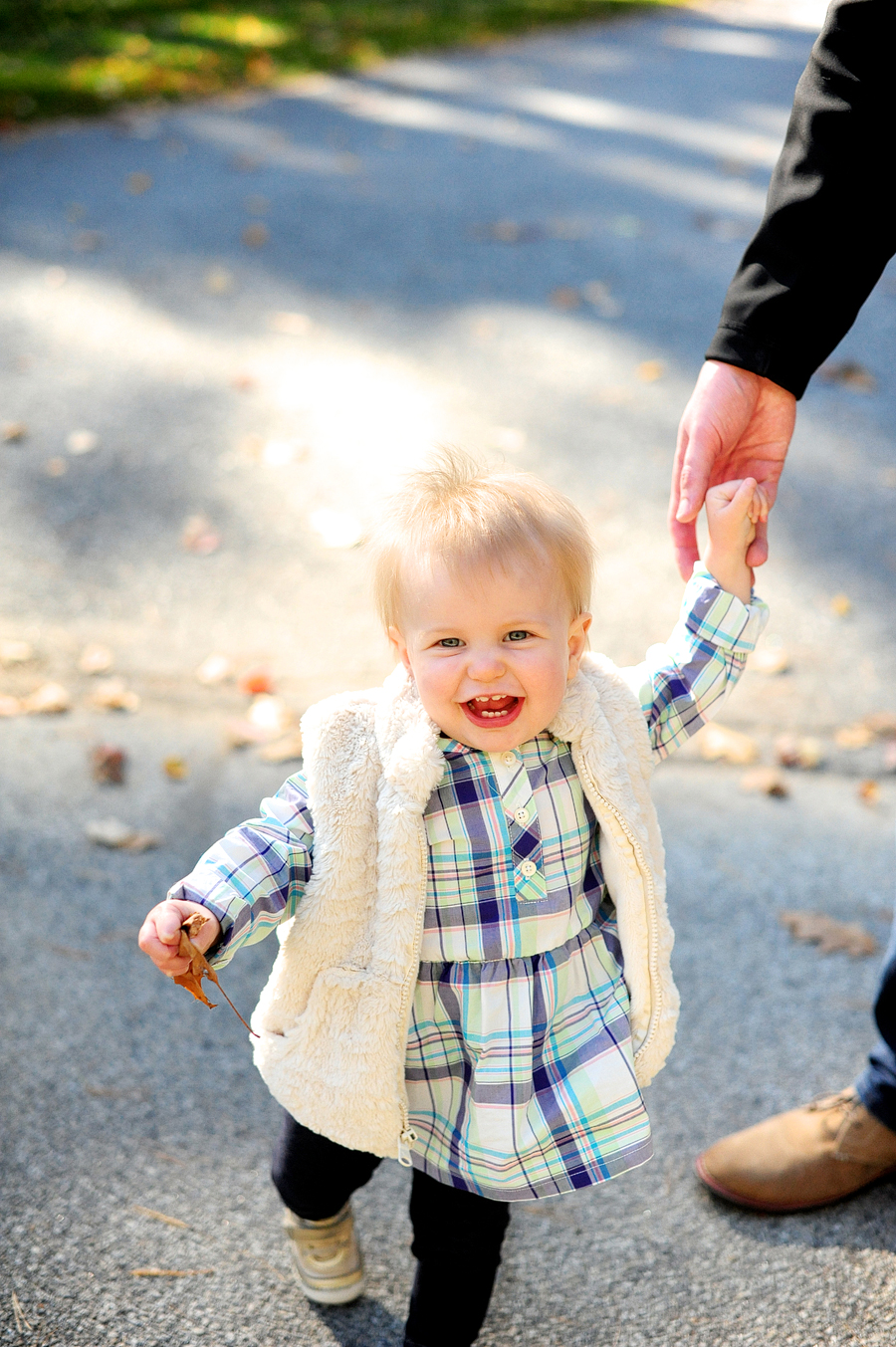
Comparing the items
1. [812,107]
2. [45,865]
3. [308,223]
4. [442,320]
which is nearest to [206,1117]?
[45,865]

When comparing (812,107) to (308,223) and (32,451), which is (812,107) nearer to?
(32,451)

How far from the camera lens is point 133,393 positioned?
15.7ft

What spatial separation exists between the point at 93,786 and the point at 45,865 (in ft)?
0.92

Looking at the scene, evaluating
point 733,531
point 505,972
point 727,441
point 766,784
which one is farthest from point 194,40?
point 505,972

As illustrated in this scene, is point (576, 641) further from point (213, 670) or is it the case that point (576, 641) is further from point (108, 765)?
point (213, 670)

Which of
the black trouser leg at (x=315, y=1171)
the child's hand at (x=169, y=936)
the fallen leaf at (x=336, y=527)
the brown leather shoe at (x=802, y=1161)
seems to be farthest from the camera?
the fallen leaf at (x=336, y=527)

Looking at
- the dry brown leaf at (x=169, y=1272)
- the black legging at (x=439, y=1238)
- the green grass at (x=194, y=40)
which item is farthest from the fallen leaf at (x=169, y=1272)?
the green grass at (x=194, y=40)

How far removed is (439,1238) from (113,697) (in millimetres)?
1953

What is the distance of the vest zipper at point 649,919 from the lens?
1688 millimetres

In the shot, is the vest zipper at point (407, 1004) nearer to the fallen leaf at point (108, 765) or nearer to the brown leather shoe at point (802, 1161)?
the brown leather shoe at point (802, 1161)

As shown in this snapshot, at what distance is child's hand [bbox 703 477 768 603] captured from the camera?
1.78 m

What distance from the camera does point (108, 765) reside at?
301 centimetres

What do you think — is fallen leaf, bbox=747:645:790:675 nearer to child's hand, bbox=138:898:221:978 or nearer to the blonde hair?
the blonde hair

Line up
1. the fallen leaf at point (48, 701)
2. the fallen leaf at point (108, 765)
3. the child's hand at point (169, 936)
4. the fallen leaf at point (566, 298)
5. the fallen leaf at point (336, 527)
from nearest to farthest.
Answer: the child's hand at point (169, 936)
the fallen leaf at point (108, 765)
the fallen leaf at point (48, 701)
the fallen leaf at point (336, 527)
the fallen leaf at point (566, 298)
